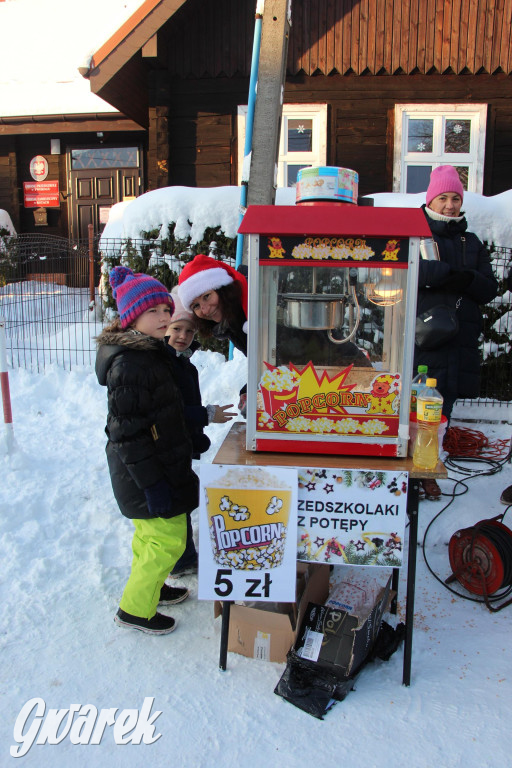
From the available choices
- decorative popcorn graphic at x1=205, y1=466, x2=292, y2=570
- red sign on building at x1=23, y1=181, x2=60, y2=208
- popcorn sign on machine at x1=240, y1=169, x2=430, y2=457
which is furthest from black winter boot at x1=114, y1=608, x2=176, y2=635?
red sign on building at x1=23, y1=181, x2=60, y2=208

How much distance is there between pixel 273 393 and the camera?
6.71 ft

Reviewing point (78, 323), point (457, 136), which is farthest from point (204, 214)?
point (457, 136)

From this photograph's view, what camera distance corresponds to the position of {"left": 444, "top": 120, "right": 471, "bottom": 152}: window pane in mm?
8266

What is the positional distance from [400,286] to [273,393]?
590 millimetres

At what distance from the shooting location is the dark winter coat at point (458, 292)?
3.25 meters

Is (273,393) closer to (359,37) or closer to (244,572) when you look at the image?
(244,572)

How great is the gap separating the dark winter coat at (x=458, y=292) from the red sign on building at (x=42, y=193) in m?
10.0

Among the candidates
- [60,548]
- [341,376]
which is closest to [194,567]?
[60,548]

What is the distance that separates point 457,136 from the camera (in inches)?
327

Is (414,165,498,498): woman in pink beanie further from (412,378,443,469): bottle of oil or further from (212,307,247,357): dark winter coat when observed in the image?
(412,378,443,469): bottle of oil

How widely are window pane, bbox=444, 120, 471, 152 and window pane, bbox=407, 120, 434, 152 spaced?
9.0 inches

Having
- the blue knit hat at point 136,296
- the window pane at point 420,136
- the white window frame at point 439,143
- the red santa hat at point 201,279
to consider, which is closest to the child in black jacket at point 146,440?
the blue knit hat at point 136,296

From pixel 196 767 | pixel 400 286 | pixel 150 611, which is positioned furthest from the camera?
pixel 150 611

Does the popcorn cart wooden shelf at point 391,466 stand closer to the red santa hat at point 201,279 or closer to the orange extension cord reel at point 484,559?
the orange extension cord reel at point 484,559
